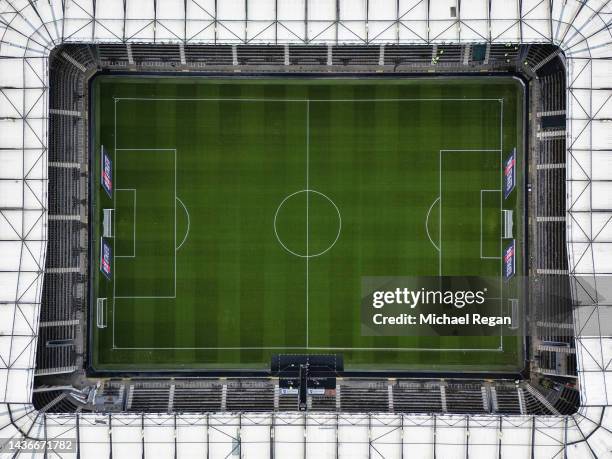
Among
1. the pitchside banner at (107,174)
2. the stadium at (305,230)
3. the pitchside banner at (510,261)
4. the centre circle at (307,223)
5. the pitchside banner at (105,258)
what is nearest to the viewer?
the stadium at (305,230)

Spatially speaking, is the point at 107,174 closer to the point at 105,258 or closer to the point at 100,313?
the point at 105,258

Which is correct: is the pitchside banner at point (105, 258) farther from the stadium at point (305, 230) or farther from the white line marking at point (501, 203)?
the white line marking at point (501, 203)

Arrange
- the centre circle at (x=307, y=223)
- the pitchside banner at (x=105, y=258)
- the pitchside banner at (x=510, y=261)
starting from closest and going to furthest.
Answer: the pitchside banner at (x=105, y=258)
the pitchside banner at (x=510, y=261)
the centre circle at (x=307, y=223)

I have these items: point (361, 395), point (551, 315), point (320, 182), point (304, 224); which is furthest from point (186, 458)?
point (551, 315)

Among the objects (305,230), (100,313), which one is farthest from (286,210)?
(100,313)

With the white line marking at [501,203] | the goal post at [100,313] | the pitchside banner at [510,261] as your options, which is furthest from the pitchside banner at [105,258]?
the pitchside banner at [510,261]

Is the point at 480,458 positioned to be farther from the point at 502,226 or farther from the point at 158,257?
the point at 158,257
